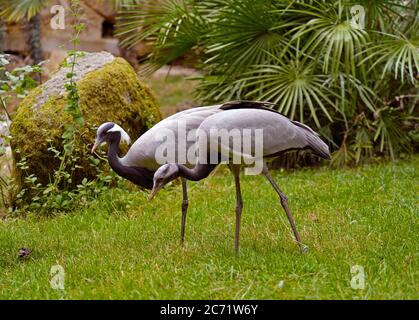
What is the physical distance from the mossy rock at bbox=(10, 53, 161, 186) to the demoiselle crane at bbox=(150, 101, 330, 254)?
2.28 meters

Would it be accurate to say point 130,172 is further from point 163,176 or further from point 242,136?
point 242,136

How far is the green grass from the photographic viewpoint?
4320 millimetres

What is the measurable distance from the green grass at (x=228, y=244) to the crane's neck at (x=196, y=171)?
22.2 inches

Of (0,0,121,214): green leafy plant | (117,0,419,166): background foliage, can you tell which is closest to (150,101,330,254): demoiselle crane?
(0,0,121,214): green leafy plant

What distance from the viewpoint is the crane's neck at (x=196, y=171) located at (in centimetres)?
483

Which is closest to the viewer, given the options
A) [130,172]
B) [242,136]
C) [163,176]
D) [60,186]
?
[163,176]

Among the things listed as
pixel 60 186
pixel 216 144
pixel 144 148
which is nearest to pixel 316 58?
pixel 60 186

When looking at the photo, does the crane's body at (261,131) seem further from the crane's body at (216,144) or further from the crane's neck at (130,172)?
the crane's neck at (130,172)

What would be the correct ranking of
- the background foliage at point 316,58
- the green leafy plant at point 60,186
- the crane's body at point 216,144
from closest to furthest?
the crane's body at point 216,144, the green leafy plant at point 60,186, the background foliage at point 316,58

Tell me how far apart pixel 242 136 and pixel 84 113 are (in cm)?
271

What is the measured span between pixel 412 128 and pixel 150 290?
5.77m

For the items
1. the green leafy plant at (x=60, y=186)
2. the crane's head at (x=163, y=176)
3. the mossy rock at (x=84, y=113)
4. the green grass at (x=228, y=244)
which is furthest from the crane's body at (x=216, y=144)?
the mossy rock at (x=84, y=113)

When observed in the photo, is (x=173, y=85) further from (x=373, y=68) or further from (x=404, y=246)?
(x=404, y=246)

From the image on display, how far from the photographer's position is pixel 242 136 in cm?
486
